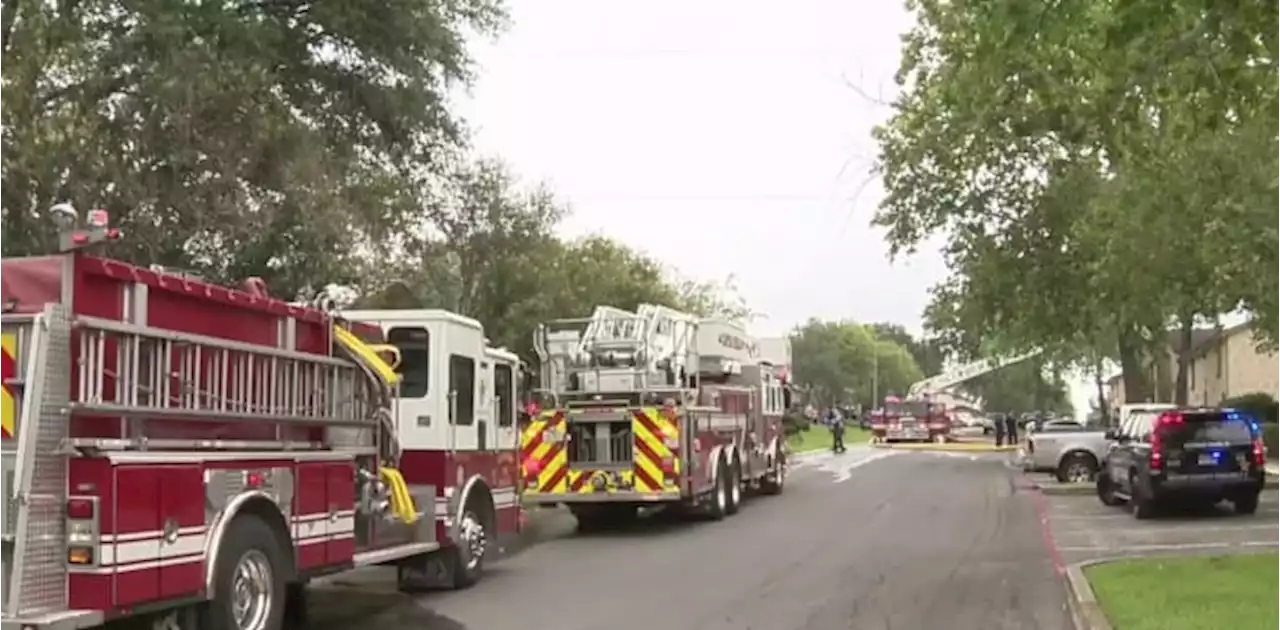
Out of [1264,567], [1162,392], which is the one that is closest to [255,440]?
[1264,567]

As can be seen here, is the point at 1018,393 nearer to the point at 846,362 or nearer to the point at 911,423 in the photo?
the point at 846,362

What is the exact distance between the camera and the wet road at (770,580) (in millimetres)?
13359

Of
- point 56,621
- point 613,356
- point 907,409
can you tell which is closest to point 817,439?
point 907,409

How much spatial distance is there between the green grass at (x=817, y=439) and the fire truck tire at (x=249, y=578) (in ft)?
129

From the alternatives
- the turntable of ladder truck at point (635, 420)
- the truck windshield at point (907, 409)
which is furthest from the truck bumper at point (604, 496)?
the truck windshield at point (907, 409)

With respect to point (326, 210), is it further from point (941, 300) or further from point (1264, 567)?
point (941, 300)

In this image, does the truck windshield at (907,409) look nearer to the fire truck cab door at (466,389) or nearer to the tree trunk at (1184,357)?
the tree trunk at (1184,357)

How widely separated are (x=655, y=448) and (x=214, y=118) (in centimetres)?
717

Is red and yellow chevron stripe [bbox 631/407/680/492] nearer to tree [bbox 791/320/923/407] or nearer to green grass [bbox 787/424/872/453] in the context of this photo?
green grass [bbox 787/424/872/453]

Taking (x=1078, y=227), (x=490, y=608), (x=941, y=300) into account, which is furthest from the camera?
(x=941, y=300)

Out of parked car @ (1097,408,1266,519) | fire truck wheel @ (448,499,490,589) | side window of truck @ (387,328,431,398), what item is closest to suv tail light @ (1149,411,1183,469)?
parked car @ (1097,408,1266,519)

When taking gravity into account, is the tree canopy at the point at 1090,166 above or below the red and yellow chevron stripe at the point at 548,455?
above

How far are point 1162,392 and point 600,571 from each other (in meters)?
60.8

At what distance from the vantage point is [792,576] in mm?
16609
